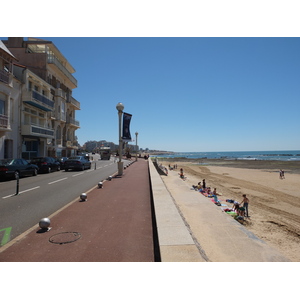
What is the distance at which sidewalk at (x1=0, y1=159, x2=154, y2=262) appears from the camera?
3.75m

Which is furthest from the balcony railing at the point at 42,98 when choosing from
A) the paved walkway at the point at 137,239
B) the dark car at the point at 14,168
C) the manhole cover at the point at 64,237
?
the manhole cover at the point at 64,237

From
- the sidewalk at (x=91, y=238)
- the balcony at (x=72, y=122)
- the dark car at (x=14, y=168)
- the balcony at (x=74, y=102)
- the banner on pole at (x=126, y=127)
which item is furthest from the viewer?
the balcony at (x=72, y=122)

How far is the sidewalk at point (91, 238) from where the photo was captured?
375 cm

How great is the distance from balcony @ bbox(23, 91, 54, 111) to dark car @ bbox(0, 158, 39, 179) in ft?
35.7

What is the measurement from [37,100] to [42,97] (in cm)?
174

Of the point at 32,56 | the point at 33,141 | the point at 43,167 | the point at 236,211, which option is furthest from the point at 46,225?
the point at 32,56

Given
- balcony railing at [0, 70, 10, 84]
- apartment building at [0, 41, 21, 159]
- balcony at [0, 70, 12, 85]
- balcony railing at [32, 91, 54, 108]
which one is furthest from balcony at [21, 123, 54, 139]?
balcony railing at [0, 70, 10, 84]

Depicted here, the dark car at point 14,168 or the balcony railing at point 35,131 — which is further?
the balcony railing at point 35,131

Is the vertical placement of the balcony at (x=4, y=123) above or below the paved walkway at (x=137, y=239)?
above

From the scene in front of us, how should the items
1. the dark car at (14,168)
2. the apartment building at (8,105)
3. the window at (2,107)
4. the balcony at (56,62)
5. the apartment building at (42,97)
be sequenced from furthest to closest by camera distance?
1. the balcony at (56,62)
2. the apartment building at (42,97)
3. the window at (2,107)
4. the apartment building at (8,105)
5. the dark car at (14,168)

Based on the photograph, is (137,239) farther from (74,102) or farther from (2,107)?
(74,102)

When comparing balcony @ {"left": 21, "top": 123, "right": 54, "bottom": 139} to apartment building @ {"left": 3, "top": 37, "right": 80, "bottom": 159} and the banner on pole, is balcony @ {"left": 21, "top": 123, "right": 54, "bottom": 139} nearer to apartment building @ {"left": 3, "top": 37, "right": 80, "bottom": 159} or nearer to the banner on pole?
apartment building @ {"left": 3, "top": 37, "right": 80, "bottom": 159}

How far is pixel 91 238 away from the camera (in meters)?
4.57

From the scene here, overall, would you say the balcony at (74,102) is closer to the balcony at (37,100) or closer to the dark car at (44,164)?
the balcony at (37,100)
